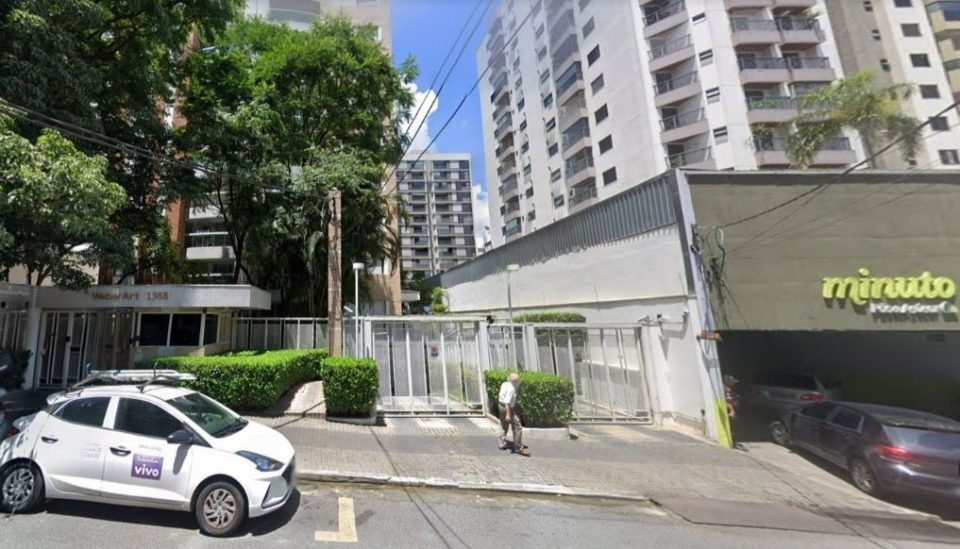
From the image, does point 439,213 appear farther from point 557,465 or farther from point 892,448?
point 892,448

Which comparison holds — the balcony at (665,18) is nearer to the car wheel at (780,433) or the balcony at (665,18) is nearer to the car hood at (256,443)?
the car wheel at (780,433)

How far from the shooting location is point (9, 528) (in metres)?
4.49

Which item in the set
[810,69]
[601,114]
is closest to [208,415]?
[601,114]

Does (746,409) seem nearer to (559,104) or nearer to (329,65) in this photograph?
(329,65)

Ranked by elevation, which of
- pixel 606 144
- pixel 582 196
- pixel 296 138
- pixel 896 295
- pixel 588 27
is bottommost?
pixel 896 295

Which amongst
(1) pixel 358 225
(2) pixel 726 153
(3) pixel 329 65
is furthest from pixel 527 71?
(1) pixel 358 225

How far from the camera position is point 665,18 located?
32188 millimetres

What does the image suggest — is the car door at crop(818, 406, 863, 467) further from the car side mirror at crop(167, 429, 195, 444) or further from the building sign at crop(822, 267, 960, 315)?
the car side mirror at crop(167, 429, 195, 444)

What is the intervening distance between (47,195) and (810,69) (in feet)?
139

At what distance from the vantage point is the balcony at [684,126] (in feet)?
99.5

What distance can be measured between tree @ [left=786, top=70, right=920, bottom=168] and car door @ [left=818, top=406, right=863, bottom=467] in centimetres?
1665

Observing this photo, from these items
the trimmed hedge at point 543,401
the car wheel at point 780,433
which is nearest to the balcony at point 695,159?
the car wheel at point 780,433

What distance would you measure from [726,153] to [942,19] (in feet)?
78.4

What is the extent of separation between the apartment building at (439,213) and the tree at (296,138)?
65.5 metres
